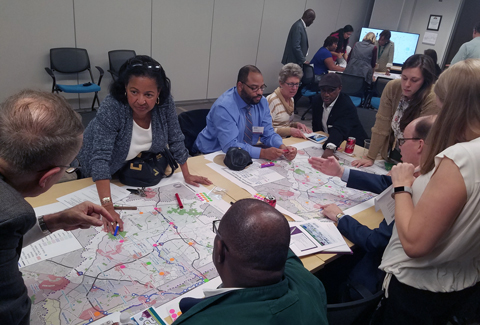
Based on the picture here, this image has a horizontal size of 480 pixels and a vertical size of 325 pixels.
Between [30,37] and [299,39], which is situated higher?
[299,39]

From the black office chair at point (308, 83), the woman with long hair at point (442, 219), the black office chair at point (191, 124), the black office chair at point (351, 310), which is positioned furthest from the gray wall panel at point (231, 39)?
the black office chair at point (351, 310)

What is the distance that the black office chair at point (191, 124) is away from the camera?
2.97 m

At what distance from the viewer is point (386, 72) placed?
701 cm

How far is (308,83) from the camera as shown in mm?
6465

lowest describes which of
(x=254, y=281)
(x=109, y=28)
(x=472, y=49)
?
(x=254, y=281)

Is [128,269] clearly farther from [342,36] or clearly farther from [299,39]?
[342,36]

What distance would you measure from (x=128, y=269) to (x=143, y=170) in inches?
29.0

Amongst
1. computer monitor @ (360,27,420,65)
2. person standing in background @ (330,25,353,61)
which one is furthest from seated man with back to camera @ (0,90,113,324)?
computer monitor @ (360,27,420,65)

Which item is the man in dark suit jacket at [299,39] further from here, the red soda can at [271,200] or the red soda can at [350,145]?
the red soda can at [271,200]

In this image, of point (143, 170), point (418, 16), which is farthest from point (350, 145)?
point (418, 16)

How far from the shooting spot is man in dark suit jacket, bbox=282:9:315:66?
6.59m

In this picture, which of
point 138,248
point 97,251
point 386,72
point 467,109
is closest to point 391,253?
point 467,109

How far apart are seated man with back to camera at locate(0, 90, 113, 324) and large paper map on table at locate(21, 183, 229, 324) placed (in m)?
0.27

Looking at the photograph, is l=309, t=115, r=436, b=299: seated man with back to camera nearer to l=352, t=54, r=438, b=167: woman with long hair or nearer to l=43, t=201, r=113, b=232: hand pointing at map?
l=352, t=54, r=438, b=167: woman with long hair
